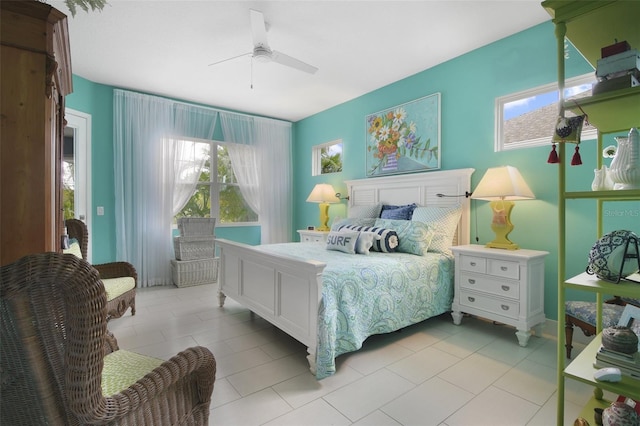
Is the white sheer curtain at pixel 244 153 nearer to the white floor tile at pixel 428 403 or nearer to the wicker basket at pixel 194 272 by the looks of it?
the wicker basket at pixel 194 272

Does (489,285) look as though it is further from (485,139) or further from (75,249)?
(75,249)

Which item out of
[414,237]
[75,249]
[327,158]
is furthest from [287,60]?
[327,158]

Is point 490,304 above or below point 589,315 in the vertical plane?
below

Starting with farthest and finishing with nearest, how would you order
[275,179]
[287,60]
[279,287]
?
[275,179]
[287,60]
[279,287]

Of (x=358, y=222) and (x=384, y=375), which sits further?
(x=358, y=222)

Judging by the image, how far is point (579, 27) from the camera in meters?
1.25

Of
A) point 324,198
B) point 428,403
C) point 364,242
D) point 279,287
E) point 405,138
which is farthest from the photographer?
point 324,198

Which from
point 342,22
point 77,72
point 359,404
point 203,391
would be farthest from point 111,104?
point 359,404

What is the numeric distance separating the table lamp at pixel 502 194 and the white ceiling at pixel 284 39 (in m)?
1.33

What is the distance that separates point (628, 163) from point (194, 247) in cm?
451

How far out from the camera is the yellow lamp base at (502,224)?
274cm

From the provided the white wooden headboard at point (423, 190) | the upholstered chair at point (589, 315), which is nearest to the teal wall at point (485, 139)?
the white wooden headboard at point (423, 190)

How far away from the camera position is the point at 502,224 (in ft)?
9.02

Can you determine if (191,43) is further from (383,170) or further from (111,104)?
(383,170)
